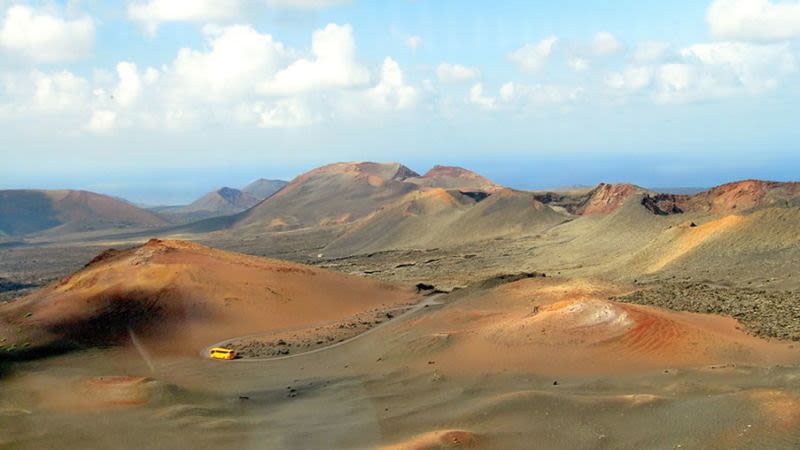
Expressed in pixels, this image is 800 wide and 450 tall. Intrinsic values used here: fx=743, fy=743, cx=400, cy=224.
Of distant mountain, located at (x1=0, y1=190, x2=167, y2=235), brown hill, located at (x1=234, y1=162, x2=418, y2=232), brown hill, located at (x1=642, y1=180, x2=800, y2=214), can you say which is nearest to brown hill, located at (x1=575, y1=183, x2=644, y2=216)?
brown hill, located at (x1=642, y1=180, x2=800, y2=214)

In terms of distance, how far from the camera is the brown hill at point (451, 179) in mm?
140875

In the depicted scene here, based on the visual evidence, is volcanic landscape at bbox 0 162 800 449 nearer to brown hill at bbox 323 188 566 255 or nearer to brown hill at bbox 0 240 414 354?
brown hill at bbox 0 240 414 354

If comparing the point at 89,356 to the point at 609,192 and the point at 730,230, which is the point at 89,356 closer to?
the point at 730,230

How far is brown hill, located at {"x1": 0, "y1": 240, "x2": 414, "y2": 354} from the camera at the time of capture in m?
33.3

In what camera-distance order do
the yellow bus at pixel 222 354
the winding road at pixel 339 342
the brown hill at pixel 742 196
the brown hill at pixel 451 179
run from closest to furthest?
the winding road at pixel 339 342
the yellow bus at pixel 222 354
the brown hill at pixel 742 196
the brown hill at pixel 451 179

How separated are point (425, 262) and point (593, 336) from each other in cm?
3906

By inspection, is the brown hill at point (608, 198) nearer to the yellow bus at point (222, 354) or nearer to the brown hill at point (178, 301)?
the brown hill at point (178, 301)

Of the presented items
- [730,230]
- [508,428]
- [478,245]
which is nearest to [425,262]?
[478,245]

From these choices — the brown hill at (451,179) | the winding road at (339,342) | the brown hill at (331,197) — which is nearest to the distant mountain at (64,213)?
the brown hill at (331,197)

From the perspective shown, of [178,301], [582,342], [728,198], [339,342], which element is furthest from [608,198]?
[582,342]

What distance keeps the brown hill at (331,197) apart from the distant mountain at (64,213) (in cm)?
2754

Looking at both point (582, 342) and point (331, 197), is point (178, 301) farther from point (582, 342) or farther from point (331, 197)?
point (331, 197)

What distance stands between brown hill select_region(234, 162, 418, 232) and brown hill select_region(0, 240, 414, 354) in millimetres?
73558

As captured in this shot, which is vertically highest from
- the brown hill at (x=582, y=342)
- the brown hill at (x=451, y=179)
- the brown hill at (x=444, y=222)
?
the brown hill at (x=451, y=179)
